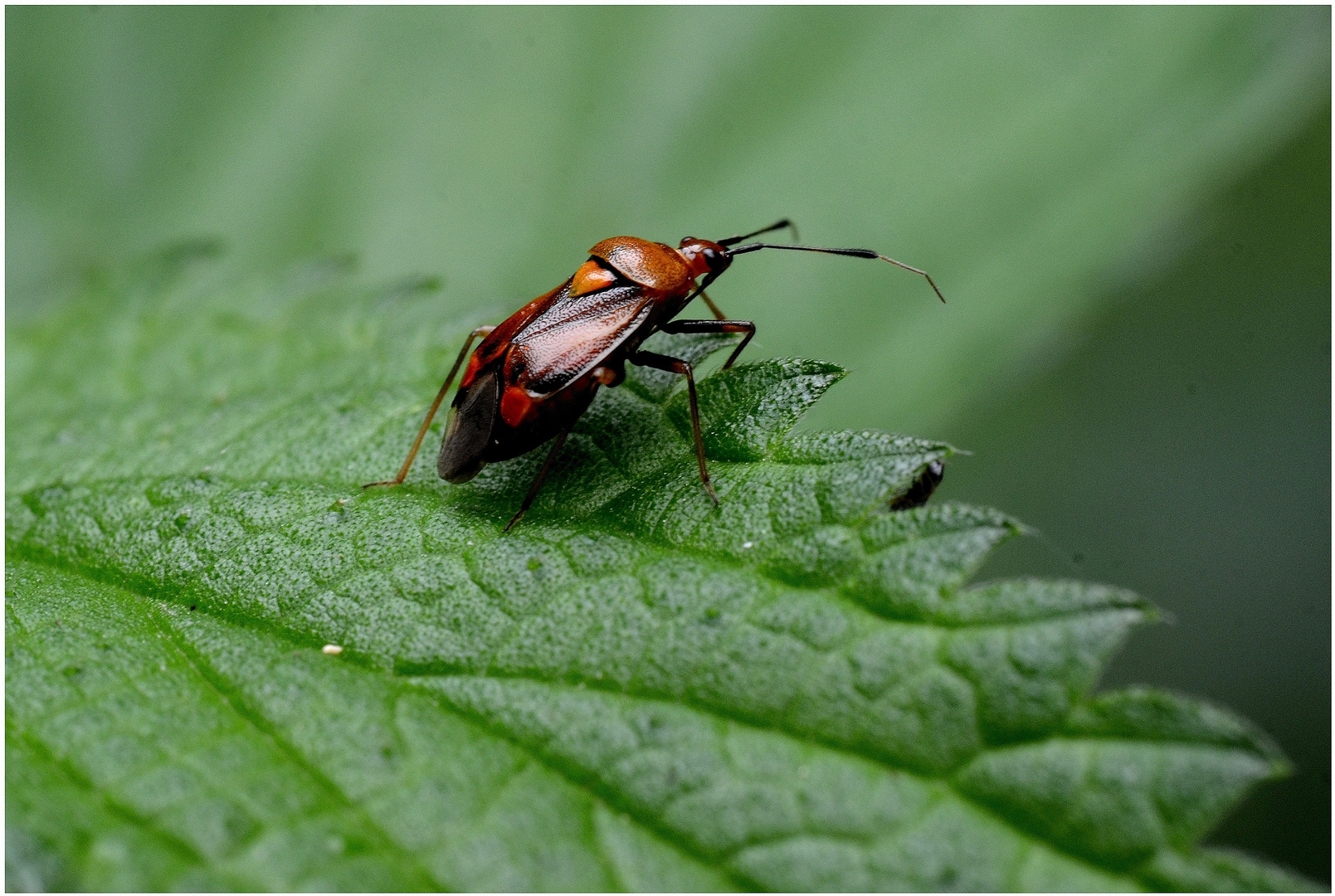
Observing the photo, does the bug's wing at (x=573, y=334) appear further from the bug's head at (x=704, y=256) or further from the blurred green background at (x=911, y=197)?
the blurred green background at (x=911, y=197)

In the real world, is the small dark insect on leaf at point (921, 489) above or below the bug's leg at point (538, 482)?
above

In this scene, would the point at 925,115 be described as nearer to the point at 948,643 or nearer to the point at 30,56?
the point at 948,643

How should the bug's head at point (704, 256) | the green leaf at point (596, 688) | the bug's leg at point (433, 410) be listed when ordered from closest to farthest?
the green leaf at point (596, 688) → the bug's leg at point (433, 410) → the bug's head at point (704, 256)

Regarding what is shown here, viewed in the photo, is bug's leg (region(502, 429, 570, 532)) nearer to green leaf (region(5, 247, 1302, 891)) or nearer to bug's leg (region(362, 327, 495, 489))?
Answer: green leaf (region(5, 247, 1302, 891))

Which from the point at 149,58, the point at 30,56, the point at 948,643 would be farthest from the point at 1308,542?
the point at 30,56

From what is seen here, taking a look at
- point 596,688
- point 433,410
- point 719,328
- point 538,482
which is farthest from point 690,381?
point 596,688

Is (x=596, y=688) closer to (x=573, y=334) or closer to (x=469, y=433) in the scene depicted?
(x=469, y=433)

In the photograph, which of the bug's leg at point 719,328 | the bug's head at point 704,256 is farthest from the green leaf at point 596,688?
the bug's head at point 704,256
